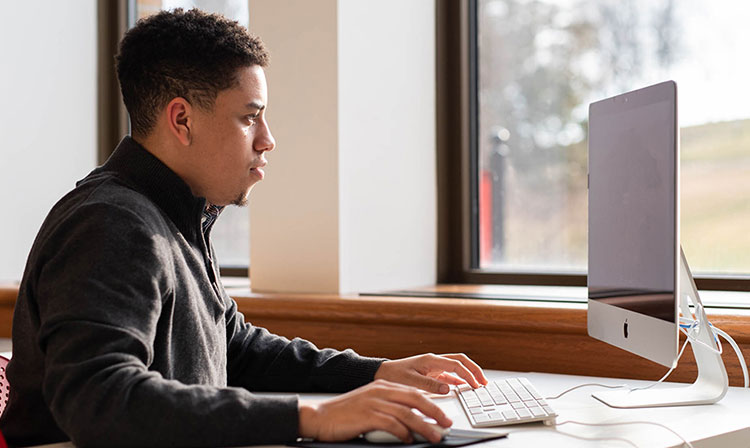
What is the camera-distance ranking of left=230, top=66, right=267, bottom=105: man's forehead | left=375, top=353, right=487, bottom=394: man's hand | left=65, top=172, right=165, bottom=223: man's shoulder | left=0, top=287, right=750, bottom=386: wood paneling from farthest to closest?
left=0, top=287, right=750, bottom=386: wood paneling < left=375, top=353, right=487, bottom=394: man's hand < left=230, top=66, right=267, bottom=105: man's forehead < left=65, top=172, right=165, bottom=223: man's shoulder

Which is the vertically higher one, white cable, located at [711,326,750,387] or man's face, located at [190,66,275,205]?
man's face, located at [190,66,275,205]

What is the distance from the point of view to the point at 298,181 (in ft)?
6.90

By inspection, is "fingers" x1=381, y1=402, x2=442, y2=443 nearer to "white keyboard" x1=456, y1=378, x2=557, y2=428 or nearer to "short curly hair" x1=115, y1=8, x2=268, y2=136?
"white keyboard" x1=456, y1=378, x2=557, y2=428

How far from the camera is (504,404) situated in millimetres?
1227

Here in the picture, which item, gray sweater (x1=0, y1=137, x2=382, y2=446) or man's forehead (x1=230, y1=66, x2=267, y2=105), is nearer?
gray sweater (x1=0, y1=137, x2=382, y2=446)

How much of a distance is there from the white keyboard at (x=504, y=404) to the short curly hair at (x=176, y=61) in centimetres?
56

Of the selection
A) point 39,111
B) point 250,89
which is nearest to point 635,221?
point 250,89

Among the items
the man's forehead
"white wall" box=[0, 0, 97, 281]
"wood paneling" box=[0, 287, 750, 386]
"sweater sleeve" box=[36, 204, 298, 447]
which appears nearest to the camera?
"sweater sleeve" box=[36, 204, 298, 447]

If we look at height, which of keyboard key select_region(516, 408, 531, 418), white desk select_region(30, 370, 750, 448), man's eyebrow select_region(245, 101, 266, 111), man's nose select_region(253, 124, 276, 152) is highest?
man's eyebrow select_region(245, 101, 266, 111)

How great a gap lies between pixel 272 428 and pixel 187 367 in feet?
0.77

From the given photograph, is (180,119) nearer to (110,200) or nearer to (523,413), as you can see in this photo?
(110,200)

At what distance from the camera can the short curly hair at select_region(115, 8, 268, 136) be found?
124cm

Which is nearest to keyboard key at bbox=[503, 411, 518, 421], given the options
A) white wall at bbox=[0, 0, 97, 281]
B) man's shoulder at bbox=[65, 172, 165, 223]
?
man's shoulder at bbox=[65, 172, 165, 223]

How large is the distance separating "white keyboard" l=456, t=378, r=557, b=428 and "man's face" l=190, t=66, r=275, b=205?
46cm
